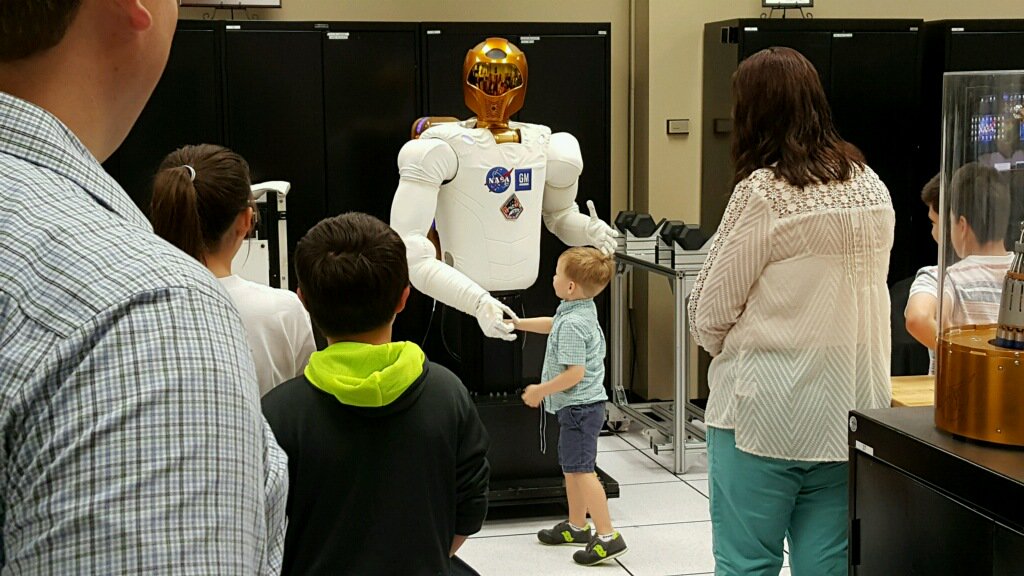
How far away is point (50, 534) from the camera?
0.55 metres

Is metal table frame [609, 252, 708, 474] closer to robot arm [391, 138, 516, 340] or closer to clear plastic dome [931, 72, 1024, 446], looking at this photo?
robot arm [391, 138, 516, 340]

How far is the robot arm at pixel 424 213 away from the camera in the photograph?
3.92 metres

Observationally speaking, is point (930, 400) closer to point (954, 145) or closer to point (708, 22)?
point (954, 145)

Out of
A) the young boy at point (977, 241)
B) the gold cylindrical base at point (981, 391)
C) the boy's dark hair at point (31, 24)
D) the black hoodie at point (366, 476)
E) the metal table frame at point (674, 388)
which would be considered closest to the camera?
the boy's dark hair at point (31, 24)

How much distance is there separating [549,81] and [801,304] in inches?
141

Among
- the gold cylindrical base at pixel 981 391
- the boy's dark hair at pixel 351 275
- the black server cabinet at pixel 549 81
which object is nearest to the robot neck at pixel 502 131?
the black server cabinet at pixel 549 81

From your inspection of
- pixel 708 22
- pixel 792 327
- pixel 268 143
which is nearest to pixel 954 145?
pixel 792 327

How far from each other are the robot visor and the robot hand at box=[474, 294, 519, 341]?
81 centimetres

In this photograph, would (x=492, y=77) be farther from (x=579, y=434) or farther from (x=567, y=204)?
(x=579, y=434)

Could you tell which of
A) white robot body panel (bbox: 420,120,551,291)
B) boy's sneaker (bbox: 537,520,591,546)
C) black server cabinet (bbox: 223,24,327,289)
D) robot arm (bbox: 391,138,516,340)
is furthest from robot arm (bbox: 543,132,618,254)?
black server cabinet (bbox: 223,24,327,289)

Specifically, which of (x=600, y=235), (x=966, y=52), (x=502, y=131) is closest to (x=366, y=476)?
(x=502, y=131)

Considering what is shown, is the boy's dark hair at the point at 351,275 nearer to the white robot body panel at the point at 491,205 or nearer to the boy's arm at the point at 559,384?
the boy's arm at the point at 559,384

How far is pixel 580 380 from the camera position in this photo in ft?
12.0

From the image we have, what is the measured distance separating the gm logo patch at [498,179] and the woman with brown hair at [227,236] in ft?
6.36
